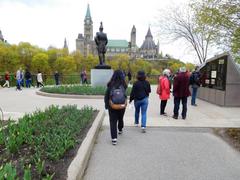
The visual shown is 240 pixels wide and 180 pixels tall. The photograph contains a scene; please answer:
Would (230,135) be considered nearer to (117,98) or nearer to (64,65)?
(117,98)

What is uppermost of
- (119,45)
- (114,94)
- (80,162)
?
(119,45)

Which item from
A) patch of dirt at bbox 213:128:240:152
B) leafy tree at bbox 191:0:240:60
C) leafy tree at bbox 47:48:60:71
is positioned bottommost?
patch of dirt at bbox 213:128:240:152

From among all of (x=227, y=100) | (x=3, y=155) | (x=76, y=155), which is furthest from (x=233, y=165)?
(x=227, y=100)

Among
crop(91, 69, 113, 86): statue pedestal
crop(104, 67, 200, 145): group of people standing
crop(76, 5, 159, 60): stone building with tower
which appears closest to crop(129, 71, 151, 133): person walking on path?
crop(104, 67, 200, 145): group of people standing

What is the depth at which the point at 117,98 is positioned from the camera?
5.34m

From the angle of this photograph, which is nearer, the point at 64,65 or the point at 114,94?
the point at 114,94

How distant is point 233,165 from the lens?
14.4 ft

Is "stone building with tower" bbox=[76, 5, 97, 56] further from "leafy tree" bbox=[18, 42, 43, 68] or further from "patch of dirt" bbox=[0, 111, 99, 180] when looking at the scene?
"patch of dirt" bbox=[0, 111, 99, 180]

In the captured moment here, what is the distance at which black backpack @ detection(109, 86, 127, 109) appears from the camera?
5348mm

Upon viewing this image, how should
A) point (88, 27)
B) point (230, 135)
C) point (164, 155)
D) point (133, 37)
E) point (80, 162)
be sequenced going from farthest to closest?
1. point (133, 37)
2. point (88, 27)
3. point (230, 135)
4. point (164, 155)
5. point (80, 162)

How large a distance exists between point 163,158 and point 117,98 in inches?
68.0

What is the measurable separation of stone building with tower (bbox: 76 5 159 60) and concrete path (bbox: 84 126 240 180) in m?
120

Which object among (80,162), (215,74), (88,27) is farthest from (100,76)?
(88,27)

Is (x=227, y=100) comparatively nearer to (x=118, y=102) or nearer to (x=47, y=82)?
(x=118, y=102)
